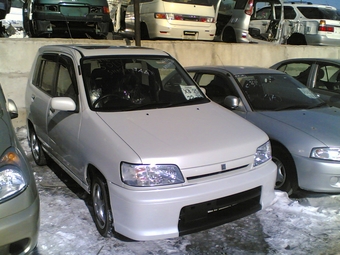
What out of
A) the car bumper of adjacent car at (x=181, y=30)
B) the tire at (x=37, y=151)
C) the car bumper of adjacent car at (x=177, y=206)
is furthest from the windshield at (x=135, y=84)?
the car bumper of adjacent car at (x=181, y=30)

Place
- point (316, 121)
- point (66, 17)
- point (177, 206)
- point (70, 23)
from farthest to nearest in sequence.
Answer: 1. point (70, 23)
2. point (66, 17)
3. point (316, 121)
4. point (177, 206)

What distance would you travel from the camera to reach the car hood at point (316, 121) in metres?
4.03

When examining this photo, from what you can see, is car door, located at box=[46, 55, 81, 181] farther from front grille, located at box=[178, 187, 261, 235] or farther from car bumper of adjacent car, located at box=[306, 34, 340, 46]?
car bumper of adjacent car, located at box=[306, 34, 340, 46]

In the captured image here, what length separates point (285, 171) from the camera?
13.8ft

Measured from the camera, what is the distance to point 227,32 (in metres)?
12.3

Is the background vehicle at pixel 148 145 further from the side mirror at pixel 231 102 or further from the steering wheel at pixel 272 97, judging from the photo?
the steering wheel at pixel 272 97

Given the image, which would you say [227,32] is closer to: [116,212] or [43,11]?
[43,11]

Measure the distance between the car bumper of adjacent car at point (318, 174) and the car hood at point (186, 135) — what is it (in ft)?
2.51

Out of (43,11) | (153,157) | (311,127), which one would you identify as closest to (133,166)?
(153,157)

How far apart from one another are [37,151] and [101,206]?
2.31 m

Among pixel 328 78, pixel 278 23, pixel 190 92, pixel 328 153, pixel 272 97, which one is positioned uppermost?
pixel 278 23

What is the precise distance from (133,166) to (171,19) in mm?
6934

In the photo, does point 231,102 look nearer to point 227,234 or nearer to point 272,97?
point 272,97

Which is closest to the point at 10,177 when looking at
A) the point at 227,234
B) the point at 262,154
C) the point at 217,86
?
the point at 227,234
